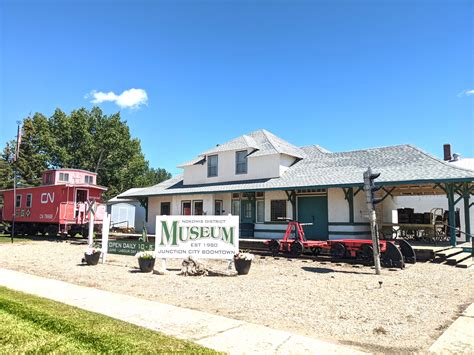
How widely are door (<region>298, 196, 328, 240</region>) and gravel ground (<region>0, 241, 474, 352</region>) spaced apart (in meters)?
4.95

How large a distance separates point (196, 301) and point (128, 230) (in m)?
24.5

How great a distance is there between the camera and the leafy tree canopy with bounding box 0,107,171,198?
48.6m

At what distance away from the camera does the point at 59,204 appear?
24250mm

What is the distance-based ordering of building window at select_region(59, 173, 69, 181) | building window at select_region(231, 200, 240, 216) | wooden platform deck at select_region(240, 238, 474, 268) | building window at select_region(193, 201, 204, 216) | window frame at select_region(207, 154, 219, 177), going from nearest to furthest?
1. wooden platform deck at select_region(240, 238, 474, 268)
2. building window at select_region(231, 200, 240, 216)
3. building window at select_region(193, 201, 204, 216)
4. window frame at select_region(207, 154, 219, 177)
5. building window at select_region(59, 173, 69, 181)

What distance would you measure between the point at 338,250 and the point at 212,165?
1204 cm

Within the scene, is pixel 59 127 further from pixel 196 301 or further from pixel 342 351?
pixel 342 351

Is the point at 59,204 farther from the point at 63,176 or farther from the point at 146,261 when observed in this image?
the point at 146,261

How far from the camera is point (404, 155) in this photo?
59.4 ft

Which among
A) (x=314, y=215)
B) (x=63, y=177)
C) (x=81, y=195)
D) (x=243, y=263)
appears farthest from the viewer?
(x=63, y=177)

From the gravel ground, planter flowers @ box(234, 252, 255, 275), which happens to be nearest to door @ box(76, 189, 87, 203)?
the gravel ground

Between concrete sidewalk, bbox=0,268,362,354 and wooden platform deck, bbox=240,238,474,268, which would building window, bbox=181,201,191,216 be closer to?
wooden platform deck, bbox=240,238,474,268

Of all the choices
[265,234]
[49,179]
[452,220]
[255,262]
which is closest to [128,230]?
[49,179]

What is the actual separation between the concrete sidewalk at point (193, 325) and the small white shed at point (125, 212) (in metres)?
26.1

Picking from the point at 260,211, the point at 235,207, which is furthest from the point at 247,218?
the point at 235,207
